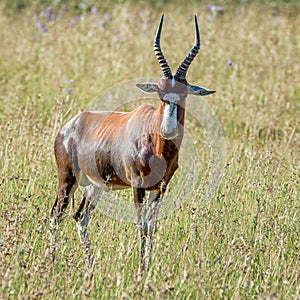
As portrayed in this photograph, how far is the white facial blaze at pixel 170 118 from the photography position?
5738 mm

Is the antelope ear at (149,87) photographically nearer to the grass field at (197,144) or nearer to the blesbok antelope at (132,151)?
the blesbok antelope at (132,151)

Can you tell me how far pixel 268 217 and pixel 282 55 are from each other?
828 centimetres

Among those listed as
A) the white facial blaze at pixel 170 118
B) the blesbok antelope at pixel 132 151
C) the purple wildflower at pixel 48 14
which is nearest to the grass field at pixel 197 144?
the purple wildflower at pixel 48 14

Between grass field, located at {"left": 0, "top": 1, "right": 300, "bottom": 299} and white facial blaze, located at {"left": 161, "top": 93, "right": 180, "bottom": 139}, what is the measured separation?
68cm

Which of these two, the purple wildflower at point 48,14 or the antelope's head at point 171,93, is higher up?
the purple wildflower at point 48,14

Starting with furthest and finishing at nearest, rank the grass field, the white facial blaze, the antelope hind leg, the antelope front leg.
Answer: the antelope hind leg → the antelope front leg → the white facial blaze → the grass field

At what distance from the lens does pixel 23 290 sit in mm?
4621

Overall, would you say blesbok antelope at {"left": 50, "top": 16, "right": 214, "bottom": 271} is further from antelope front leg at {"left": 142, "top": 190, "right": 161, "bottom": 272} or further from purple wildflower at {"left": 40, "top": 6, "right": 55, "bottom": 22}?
purple wildflower at {"left": 40, "top": 6, "right": 55, "bottom": 22}

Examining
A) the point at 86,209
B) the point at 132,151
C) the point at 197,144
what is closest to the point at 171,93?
the point at 132,151

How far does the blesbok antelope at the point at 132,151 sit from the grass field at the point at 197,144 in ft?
0.53

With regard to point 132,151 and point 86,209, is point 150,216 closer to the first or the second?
point 132,151

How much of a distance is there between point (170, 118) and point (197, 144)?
12.2ft

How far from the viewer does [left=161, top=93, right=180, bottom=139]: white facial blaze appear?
574cm

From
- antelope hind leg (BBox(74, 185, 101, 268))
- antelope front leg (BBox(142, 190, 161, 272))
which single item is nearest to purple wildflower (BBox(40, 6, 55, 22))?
antelope hind leg (BBox(74, 185, 101, 268))
